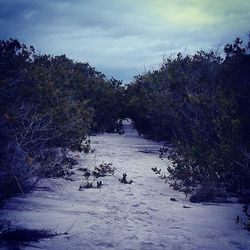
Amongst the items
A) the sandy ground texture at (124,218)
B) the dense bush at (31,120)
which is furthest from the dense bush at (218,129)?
the dense bush at (31,120)

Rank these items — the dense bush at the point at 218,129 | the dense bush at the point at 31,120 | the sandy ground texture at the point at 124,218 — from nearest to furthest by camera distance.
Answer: the sandy ground texture at the point at 124,218 < the dense bush at the point at 31,120 < the dense bush at the point at 218,129

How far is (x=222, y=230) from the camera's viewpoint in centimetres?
555

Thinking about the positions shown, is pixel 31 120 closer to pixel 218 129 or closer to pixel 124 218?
pixel 124 218

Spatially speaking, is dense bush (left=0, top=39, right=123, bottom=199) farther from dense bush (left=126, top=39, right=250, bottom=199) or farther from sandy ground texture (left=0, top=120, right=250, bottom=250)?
dense bush (left=126, top=39, right=250, bottom=199)

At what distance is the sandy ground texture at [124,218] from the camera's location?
4.93 meters

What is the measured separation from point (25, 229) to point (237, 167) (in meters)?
4.57

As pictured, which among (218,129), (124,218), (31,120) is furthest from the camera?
(218,129)

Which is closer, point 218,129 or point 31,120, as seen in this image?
point 31,120

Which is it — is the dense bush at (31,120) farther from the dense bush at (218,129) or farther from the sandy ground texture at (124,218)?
the dense bush at (218,129)

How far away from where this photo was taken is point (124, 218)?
6027 mm

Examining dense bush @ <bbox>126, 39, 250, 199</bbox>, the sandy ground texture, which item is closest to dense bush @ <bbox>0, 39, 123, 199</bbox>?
the sandy ground texture

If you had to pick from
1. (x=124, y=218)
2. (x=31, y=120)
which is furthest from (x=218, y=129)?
(x=31, y=120)

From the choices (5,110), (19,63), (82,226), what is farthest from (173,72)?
(82,226)

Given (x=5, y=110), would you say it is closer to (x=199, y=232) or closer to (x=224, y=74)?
(x=199, y=232)
